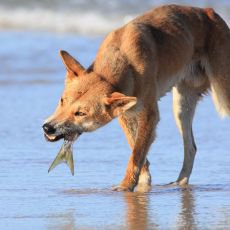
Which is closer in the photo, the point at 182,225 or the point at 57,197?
the point at 182,225

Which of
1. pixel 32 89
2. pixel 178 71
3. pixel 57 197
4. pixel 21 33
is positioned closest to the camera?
pixel 57 197

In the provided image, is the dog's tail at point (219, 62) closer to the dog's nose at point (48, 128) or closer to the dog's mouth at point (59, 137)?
the dog's mouth at point (59, 137)

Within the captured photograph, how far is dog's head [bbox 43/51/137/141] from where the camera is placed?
742 centimetres

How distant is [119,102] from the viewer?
740 cm

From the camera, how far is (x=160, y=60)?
8.46 metres

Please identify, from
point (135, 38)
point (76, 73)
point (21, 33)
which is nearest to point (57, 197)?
point (76, 73)

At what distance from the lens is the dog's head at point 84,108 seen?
7.42m

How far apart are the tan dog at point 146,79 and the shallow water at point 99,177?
12.0 inches

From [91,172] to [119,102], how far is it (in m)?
1.21

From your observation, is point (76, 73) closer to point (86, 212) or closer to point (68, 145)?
point (68, 145)

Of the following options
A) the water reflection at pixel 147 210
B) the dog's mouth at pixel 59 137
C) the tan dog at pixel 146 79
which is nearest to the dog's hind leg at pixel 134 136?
the tan dog at pixel 146 79

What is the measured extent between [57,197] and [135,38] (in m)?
1.69

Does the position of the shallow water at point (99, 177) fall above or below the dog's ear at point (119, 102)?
below

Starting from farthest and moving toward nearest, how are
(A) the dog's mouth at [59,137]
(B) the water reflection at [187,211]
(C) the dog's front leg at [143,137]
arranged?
(C) the dog's front leg at [143,137] → (A) the dog's mouth at [59,137] → (B) the water reflection at [187,211]
